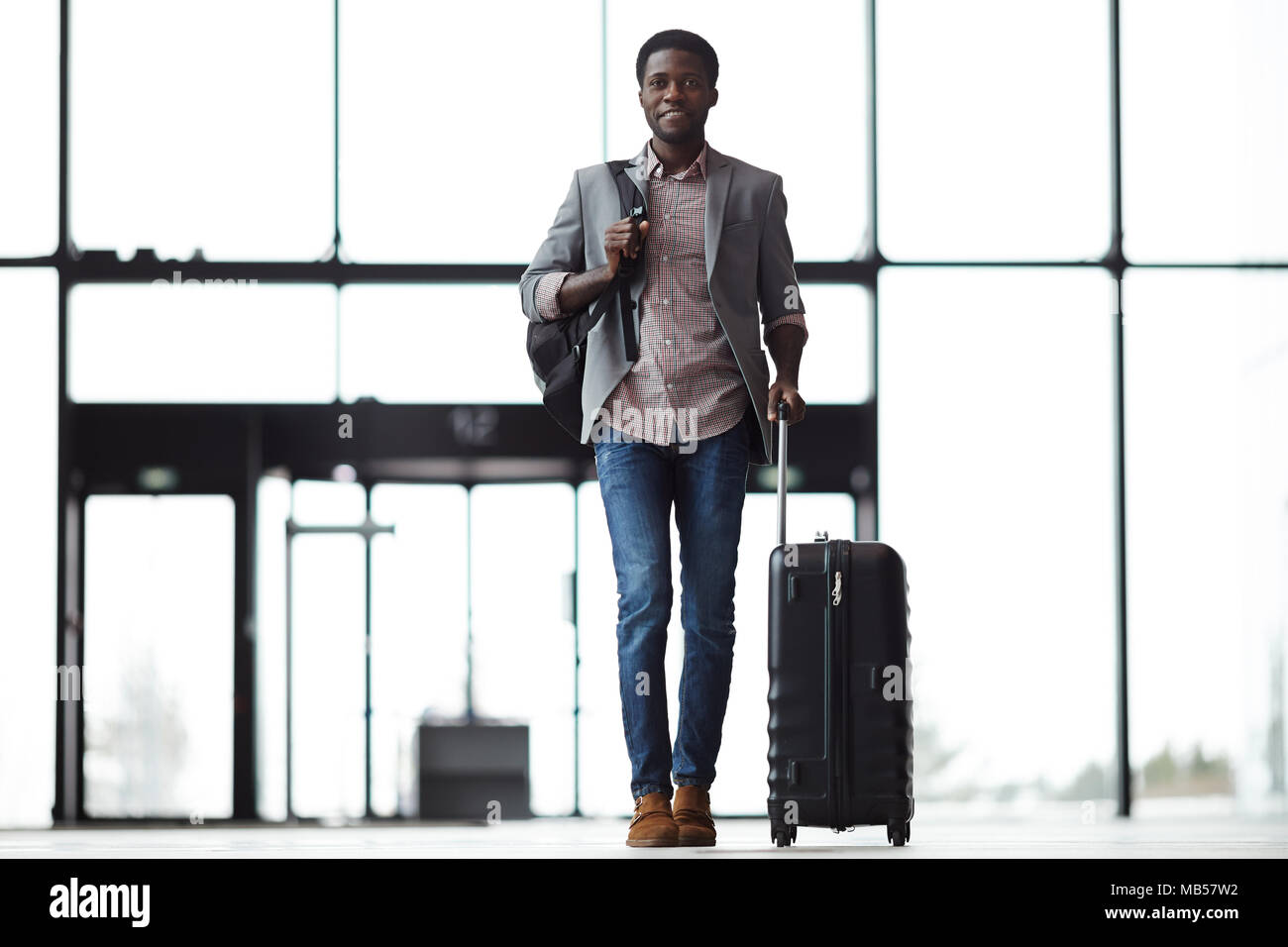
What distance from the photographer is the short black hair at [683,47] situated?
2.75m

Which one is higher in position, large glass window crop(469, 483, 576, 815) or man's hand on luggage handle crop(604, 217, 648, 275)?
man's hand on luggage handle crop(604, 217, 648, 275)

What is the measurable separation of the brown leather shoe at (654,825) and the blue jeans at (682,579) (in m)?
0.04

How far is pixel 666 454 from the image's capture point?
2.80m

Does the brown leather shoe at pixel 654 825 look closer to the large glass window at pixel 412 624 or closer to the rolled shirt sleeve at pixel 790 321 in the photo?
the rolled shirt sleeve at pixel 790 321

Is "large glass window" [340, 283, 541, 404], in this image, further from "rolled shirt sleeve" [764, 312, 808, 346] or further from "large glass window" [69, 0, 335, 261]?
"rolled shirt sleeve" [764, 312, 808, 346]

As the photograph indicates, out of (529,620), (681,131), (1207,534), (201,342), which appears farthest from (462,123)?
(681,131)

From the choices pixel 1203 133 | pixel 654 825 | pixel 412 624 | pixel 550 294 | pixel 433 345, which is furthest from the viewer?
pixel 412 624

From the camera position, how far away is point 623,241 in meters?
2.71

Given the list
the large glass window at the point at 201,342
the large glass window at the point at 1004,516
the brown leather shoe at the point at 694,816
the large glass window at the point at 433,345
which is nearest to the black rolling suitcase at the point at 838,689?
the brown leather shoe at the point at 694,816

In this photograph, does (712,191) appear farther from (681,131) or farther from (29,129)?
(29,129)

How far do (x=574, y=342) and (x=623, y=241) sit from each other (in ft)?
0.73

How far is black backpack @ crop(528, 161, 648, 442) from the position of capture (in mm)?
2795

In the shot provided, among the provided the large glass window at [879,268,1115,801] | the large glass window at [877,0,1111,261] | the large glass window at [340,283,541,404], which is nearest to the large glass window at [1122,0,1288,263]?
the large glass window at [877,0,1111,261]
